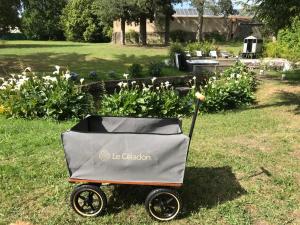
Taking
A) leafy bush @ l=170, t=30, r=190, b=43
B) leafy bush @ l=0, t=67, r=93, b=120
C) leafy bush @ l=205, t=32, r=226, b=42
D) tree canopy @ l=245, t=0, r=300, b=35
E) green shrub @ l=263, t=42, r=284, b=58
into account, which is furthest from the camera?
leafy bush @ l=205, t=32, r=226, b=42

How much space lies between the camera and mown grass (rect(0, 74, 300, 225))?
524 centimetres

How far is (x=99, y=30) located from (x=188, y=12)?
1156cm

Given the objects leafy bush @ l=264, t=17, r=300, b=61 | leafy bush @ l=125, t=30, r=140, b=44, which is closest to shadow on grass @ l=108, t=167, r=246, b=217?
leafy bush @ l=264, t=17, r=300, b=61

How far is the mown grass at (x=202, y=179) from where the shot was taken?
5.24m

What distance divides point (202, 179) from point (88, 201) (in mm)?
1888

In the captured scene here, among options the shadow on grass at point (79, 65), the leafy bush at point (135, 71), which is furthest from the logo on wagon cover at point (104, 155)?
the leafy bush at point (135, 71)

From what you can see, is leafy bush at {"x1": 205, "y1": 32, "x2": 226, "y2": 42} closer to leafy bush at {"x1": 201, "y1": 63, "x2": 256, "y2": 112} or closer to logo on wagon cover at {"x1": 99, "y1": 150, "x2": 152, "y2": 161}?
leafy bush at {"x1": 201, "y1": 63, "x2": 256, "y2": 112}

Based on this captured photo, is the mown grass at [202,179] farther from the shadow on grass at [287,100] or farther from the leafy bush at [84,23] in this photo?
the leafy bush at [84,23]

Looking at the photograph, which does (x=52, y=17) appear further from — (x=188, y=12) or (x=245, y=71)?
(x=245, y=71)

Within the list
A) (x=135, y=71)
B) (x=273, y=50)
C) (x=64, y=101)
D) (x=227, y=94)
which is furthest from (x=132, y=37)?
(x=64, y=101)

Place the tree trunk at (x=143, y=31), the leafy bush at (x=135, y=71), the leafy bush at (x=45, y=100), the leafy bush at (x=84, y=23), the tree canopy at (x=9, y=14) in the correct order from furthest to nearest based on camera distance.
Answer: the leafy bush at (x=84, y=23) < the tree trunk at (x=143, y=31) < the tree canopy at (x=9, y=14) < the leafy bush at (x=135, y=71) < the leafy bush at (x=45, y=100)

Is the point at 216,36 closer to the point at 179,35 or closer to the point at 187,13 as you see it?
the point at 187,13

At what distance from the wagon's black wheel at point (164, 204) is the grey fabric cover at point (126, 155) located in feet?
0.52

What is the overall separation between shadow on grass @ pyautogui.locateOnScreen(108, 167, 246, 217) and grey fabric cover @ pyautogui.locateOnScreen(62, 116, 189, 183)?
63cm
